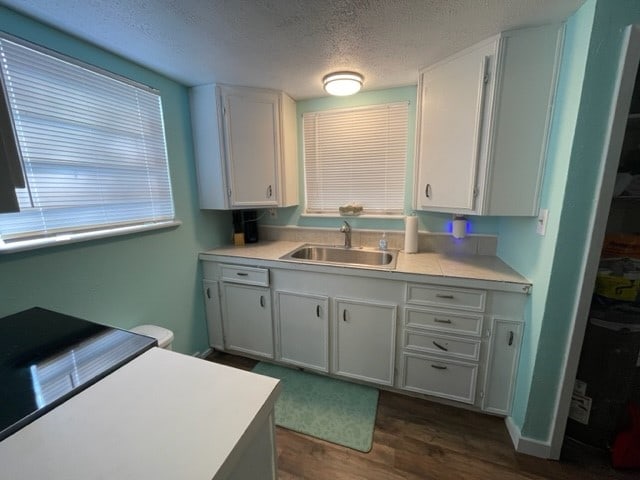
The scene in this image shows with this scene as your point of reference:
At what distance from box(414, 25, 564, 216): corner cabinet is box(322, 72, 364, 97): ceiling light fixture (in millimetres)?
461

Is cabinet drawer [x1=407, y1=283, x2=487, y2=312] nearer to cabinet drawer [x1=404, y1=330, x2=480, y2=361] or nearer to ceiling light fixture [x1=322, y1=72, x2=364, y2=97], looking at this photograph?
cabinet drawer [x1=404, y1=330, x2=480, y2=361]

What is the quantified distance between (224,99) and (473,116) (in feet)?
5.67

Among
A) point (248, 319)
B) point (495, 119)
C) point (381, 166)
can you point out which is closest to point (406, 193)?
point (381, 166)

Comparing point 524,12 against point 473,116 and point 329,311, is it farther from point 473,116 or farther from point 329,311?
point 329,311

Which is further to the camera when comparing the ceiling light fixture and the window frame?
the window frame

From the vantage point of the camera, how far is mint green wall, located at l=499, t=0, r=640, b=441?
111cm

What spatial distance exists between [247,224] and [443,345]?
192cm

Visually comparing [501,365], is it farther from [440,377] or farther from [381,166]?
[381,166]

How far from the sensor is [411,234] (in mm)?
2119

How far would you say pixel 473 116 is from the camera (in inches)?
61.4

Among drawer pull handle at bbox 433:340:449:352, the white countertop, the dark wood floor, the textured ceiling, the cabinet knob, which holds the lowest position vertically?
the dark wood floor

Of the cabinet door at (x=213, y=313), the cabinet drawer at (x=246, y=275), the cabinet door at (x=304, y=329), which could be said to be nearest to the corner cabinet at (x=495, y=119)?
the cabinet door at (x=304, y=329)

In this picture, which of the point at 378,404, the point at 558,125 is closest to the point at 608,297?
the point at 558,125

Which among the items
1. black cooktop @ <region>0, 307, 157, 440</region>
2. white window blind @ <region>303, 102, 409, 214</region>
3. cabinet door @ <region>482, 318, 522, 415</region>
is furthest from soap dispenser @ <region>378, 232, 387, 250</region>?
black cooktop @ <region>0, 307, 157, 440</region>
